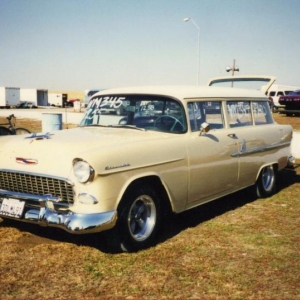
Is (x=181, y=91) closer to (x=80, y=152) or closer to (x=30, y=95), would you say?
(x=80, y=152)

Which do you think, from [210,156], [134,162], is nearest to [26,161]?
[134,162]

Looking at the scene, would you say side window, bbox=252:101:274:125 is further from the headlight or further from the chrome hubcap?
the headlight

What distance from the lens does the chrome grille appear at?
3369 millimetres

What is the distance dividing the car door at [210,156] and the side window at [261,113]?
1028mm

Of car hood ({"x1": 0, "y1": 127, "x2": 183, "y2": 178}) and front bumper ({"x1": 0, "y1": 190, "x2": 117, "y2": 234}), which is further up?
car hood ({"x1": 0, "y1": 127, "x2": 183, "y2": 178})

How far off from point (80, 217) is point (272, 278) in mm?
1775

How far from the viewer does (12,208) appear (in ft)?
11.8

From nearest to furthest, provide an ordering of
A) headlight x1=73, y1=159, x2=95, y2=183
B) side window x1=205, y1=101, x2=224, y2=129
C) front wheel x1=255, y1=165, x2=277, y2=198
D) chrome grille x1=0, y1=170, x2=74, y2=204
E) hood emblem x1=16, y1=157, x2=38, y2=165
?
1. headlight x1=73, y1=159, x2=95, y2=183
2. chrome grille x1=0, y1=170, x2=74, y2=204
3. hood emblem x1=16, y1=157, x2=38, y2=165
4. side window x1=205, y1=101, x2=224, y2=129
5. front wheel x1=255, y1=165, x2=277, y2=198

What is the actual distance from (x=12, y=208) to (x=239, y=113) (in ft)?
11.1

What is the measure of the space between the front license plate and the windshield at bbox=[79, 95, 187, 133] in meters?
1.57

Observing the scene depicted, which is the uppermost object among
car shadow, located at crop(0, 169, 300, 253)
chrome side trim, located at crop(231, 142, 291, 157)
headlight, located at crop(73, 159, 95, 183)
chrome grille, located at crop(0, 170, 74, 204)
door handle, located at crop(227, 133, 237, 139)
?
door handle, located at crop(227, 133, 237, 139)

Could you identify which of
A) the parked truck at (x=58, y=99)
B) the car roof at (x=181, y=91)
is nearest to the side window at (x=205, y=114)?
the car roof at (x=181, y=91)

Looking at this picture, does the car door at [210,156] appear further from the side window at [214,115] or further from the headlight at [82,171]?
the headlight at [82,171]

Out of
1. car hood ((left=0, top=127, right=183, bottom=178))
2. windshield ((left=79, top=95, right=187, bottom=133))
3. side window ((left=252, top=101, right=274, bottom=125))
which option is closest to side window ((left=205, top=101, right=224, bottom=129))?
windshield ((left=79, top=95, right=187, bottom=133))
